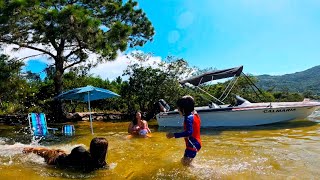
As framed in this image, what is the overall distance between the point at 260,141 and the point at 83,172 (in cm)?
523

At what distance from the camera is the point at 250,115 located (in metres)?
11.8

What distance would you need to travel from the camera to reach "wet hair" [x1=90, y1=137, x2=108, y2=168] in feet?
16.5

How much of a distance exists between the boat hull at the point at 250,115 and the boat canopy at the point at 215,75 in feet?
4.99

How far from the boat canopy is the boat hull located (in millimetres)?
1521

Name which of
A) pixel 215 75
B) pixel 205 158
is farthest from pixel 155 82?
pixel 205 158

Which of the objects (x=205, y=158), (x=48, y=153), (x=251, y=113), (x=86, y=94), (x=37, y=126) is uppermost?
(x=86, y=94)

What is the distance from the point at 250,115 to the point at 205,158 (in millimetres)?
5705

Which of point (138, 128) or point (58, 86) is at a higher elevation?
point (58, 86)

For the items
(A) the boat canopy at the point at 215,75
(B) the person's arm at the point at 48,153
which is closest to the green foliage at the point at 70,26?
(A) the boat canopy at the point at 215,75

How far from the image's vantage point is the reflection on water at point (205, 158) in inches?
207

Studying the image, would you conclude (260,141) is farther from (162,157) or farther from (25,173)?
(25,173)

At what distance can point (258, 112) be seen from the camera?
1177 centimetres

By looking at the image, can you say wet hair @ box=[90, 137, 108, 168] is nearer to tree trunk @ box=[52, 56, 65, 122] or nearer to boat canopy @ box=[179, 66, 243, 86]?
boat canopy @ box=[179, 66, 243, 86]

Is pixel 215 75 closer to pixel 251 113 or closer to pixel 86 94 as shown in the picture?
pixel 251 113
